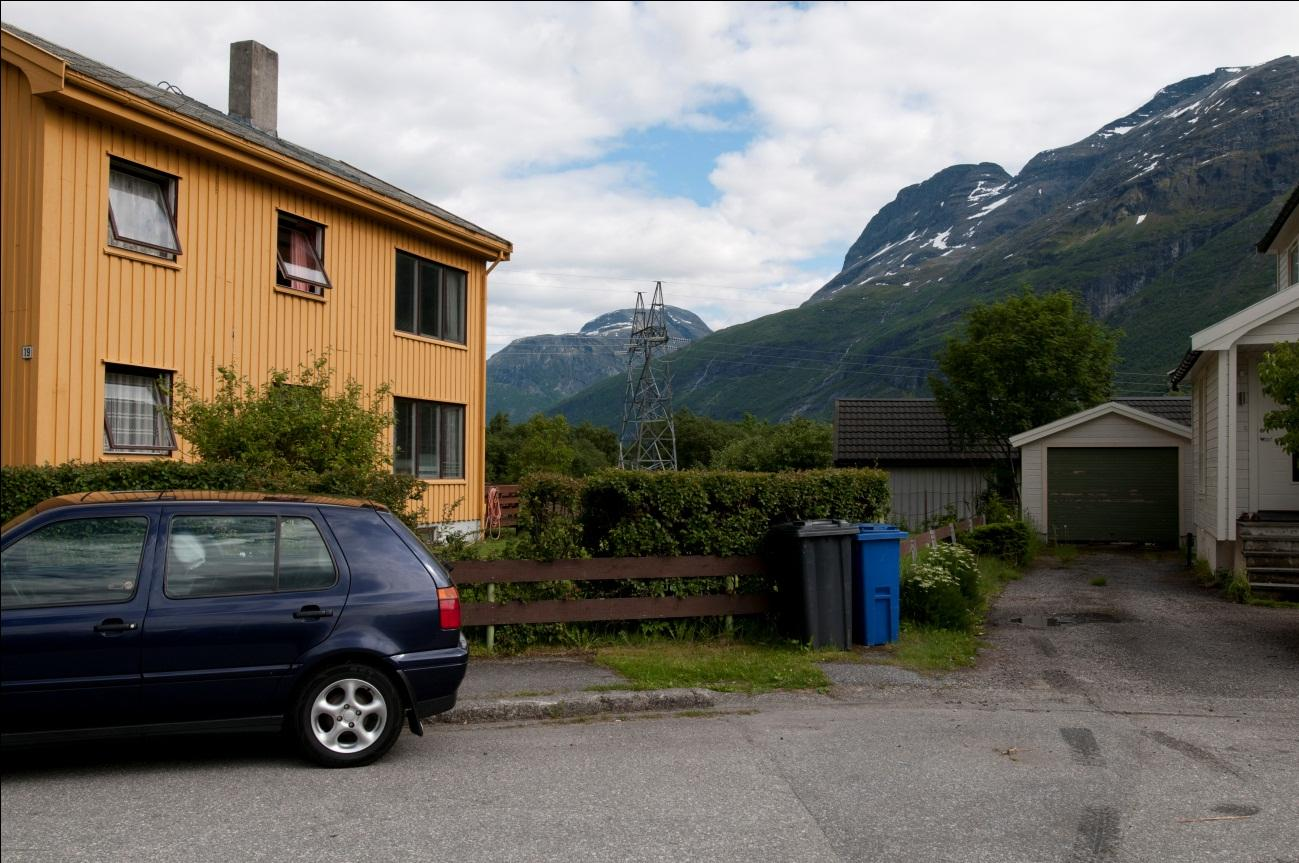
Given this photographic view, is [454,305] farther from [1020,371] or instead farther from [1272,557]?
[1020,371]

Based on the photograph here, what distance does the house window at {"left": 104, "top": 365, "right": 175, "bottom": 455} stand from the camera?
14.7 metres

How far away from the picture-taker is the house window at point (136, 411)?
14.7 metres

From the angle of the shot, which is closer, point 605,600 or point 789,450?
point 605,600

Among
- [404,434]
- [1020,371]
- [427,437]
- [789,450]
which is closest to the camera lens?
[404,434]

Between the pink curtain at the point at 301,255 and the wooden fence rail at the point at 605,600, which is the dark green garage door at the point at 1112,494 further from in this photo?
the wooden fence rail at the point at 605,600

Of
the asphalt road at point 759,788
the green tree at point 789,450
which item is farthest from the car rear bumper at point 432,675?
the green tree at point 789,450

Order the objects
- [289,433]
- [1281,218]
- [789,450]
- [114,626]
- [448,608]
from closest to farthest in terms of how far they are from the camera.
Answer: [114,626], [448,608], [289,433], [1281,218], [789,450]

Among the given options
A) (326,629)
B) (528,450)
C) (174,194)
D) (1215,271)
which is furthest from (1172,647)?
(1215,271)

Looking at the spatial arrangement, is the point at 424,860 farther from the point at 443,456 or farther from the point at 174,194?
the point at 443,456

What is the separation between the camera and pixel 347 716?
661 centimetres

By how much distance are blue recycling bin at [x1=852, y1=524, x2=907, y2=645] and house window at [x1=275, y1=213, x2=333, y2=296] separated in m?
11.3

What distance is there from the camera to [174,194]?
1580 cm

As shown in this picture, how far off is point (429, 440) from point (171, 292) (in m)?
6.90

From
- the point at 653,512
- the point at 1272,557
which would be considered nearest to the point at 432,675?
the point at 653,512
